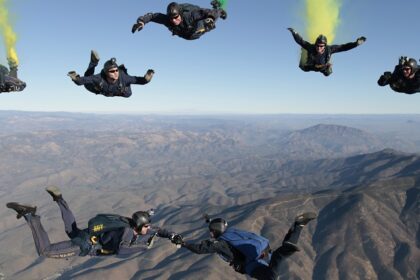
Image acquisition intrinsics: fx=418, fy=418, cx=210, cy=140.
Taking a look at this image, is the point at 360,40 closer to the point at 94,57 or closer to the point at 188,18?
the point at 188,18

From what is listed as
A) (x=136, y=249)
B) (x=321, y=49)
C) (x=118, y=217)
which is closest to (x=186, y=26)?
(x=321, y=49)

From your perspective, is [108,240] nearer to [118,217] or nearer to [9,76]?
[118,217]

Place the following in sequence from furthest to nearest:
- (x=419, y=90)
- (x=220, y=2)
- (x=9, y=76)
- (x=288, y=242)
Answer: (x=419, y=90) → (x=220, y=2) → (x=9, y=76) → (x=288, y=242)

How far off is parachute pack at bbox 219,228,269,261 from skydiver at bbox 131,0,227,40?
886 cm

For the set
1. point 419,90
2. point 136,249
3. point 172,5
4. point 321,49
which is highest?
point 172,5

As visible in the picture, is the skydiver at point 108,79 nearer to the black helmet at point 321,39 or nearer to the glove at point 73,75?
the glove at point 73,75

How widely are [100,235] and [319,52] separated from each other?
12.8m

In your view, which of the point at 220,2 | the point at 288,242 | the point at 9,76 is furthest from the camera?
the point at 220,2

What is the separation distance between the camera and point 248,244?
17.0m

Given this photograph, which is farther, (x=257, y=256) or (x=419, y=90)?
(x=419, y=90)

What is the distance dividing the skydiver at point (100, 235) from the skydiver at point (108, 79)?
15.8 ft

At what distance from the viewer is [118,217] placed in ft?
58.6

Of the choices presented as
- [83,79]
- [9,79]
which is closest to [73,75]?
[83,79]

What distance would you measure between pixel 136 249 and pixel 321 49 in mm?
12394
